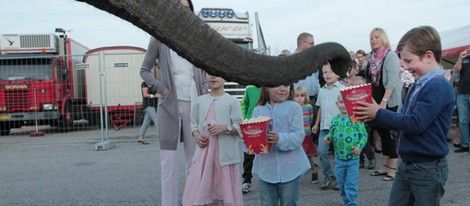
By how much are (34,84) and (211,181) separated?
12816mm

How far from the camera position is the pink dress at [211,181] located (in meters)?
4.10

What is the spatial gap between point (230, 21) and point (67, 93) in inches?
257

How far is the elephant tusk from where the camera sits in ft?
4.99

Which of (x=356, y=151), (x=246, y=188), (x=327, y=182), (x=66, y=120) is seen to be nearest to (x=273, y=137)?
(x=356, y=151)

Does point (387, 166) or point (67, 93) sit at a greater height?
point (67, 93)

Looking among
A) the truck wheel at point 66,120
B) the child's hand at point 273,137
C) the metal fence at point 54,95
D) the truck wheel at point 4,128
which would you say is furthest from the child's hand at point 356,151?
the truck wheel at point 4,128

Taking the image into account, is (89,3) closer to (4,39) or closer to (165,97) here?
(165,97)

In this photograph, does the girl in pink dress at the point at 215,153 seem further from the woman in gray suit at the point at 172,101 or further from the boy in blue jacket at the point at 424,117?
the boy in blue jacket at the point at 424,117

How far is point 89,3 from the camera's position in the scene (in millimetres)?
1546

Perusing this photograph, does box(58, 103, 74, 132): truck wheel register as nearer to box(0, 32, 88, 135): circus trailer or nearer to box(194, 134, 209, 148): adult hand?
box(0, 32, 88, 135): circus trailer

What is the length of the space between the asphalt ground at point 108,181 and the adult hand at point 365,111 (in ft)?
8.27

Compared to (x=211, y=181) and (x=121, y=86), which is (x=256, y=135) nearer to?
(x=211, y=181)

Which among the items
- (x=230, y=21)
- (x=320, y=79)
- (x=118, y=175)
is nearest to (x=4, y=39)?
(x=230, y=21)

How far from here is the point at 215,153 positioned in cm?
422
